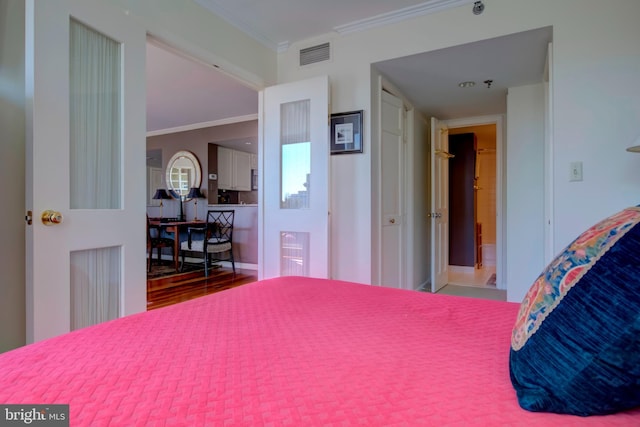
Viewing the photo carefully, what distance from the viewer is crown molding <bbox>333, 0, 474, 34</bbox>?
2574 mm

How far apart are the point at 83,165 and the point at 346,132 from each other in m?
1.95

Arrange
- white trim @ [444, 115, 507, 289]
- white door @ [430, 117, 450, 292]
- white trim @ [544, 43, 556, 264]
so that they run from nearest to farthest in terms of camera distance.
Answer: white trim @ [544, 43, 556, 264] → white door @ [430, 117, 450, 292] → white trim @ [444, 115, 507, 289]

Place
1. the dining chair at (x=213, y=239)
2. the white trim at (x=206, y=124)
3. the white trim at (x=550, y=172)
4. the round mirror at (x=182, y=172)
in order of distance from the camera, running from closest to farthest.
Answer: the white trim at (x=550, y=172)
the dining chair at (x=213, y=239)
the white trim at (x=206, y=124)
the round mirror at (x=182, y=172)

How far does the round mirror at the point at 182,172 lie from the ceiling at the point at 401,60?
74.8 inches

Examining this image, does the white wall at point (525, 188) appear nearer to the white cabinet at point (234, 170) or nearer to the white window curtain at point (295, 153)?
the white window curtain at point (295, 153)

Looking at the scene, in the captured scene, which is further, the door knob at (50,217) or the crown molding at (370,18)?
the crown molding at (370,18)

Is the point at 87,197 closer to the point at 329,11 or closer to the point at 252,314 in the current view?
the point at 252,314

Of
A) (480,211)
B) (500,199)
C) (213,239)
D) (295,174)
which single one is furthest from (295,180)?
(480,211)

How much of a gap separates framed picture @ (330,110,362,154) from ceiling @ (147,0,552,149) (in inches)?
19.5

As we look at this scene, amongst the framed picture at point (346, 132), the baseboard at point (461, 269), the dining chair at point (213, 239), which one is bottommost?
the baseboard at point (461, 269)

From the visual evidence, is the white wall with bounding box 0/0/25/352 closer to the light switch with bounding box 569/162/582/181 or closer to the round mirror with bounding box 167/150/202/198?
the light switch with bounding box 569/162/582/181

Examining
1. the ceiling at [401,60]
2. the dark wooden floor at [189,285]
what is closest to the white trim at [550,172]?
the ceiling at [401,60]

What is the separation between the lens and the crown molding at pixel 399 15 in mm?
2574

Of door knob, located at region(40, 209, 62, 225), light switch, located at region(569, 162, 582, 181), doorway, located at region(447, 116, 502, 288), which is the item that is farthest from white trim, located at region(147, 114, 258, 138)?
light switch, located at region(569, 162, 582, 181)
